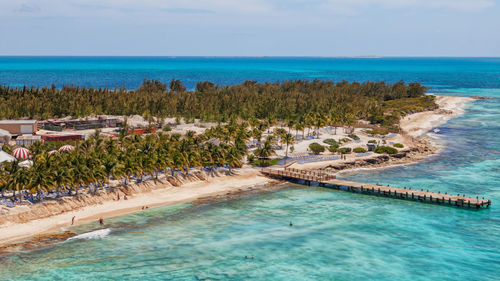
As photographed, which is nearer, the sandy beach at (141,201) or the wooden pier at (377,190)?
the sandy beach at (141,201)

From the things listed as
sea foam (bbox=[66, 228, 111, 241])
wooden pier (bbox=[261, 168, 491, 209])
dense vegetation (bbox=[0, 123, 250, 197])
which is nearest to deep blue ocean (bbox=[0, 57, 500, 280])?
sea foam (bbox=[66, 228, 111, 241])

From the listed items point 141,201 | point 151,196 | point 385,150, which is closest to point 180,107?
point 385,150

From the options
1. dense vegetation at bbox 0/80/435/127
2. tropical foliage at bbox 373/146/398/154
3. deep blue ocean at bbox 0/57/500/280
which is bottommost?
deep blue ocean at bbox 0/57/500/280

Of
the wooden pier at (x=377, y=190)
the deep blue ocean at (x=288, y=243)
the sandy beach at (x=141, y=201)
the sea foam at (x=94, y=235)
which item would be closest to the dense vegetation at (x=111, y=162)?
the sandy beach at (x=141, y=201)

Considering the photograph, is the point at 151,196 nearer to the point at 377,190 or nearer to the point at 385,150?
the point at 377,190

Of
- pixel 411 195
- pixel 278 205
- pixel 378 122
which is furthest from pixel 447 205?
pixel 378 122

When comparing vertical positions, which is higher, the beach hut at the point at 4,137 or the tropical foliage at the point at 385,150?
the beach hut at the point at 4,137

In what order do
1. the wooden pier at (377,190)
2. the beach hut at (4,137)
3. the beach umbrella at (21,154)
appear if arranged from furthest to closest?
the beach hut at (4,137) < the beach umbrella at (21,154) < the wooden pier at (377,190)

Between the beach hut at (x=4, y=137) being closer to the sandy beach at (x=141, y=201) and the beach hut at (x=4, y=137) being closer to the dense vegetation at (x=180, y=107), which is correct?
the dense vegetation at (x=180, y=107)

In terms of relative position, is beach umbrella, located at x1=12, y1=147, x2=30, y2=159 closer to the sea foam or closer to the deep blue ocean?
the deep blue ocean
